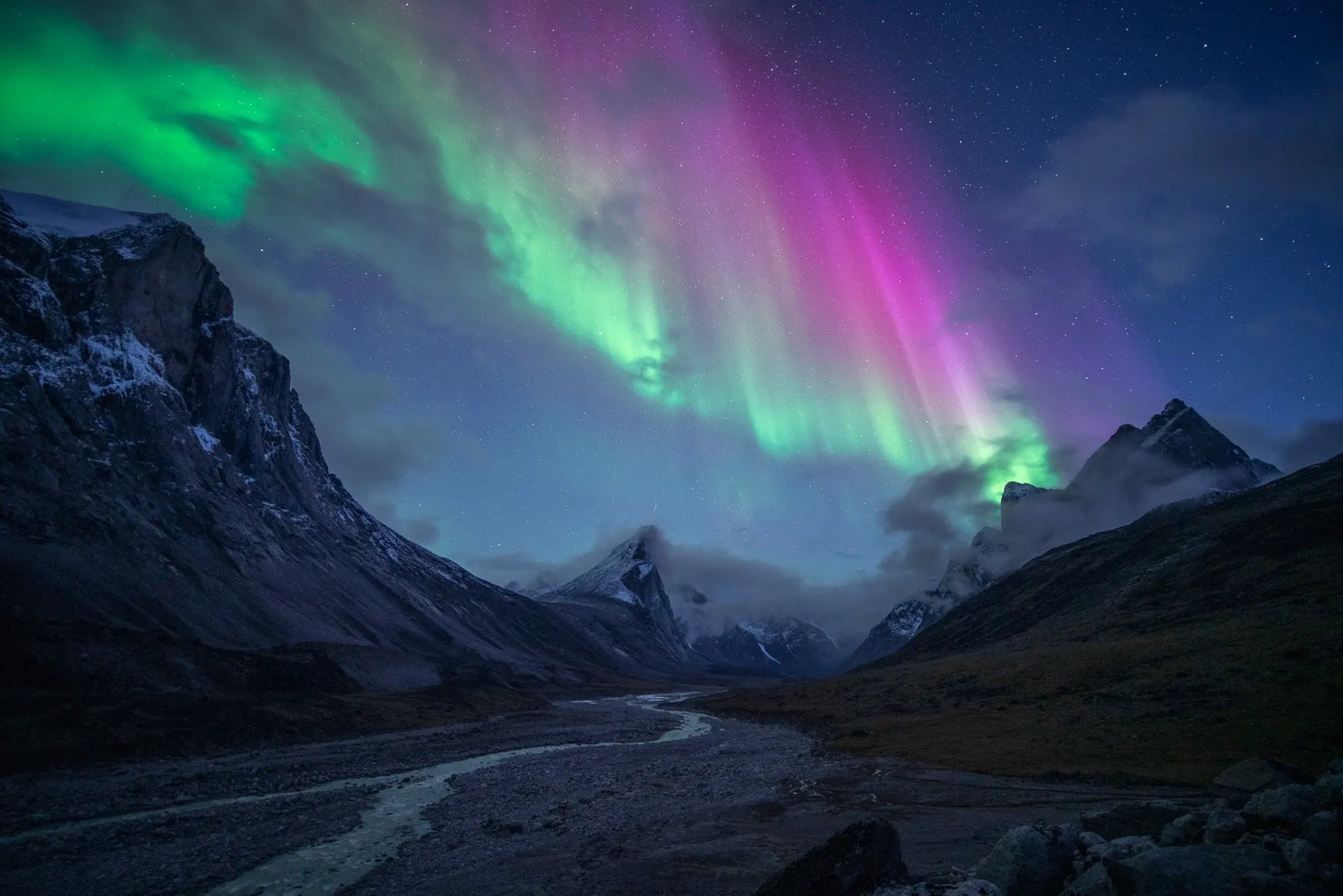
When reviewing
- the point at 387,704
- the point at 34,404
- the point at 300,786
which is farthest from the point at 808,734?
the point at 34,404

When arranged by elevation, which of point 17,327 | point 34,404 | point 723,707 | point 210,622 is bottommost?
point 723,707

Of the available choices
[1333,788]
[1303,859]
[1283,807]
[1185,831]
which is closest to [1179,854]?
[1303,859]

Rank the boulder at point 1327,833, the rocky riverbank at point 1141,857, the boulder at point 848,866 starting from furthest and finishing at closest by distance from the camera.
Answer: the boulder at point 848,866
the boulder at point 1327,833
the rocky riverbank at point 1141,857

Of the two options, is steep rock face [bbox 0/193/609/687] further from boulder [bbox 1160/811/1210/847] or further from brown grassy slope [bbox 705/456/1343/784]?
boulder [bbox 1160/811/1210/847]

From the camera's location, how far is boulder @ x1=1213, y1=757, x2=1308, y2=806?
836 inches

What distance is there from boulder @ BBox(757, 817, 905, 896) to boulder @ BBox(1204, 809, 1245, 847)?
250 inches

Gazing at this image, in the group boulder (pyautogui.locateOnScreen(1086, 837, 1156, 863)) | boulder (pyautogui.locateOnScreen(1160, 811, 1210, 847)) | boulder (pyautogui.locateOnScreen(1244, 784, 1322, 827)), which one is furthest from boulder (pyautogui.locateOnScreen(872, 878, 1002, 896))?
boulder (pyautogui.locateOnScreen(1244, 784, 1322, 827))

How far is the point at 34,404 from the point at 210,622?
60.2 metres

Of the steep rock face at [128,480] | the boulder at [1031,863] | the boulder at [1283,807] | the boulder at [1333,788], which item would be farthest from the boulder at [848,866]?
the steep rock face at [128,480]

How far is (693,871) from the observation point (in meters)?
21.0

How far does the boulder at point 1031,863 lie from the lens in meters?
14.3

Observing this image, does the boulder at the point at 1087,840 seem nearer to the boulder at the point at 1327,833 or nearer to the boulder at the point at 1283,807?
the boulder at the point at 1283,807

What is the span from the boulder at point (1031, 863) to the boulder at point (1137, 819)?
2.46 m

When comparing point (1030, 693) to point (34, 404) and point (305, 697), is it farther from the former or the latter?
point (34, 404)
